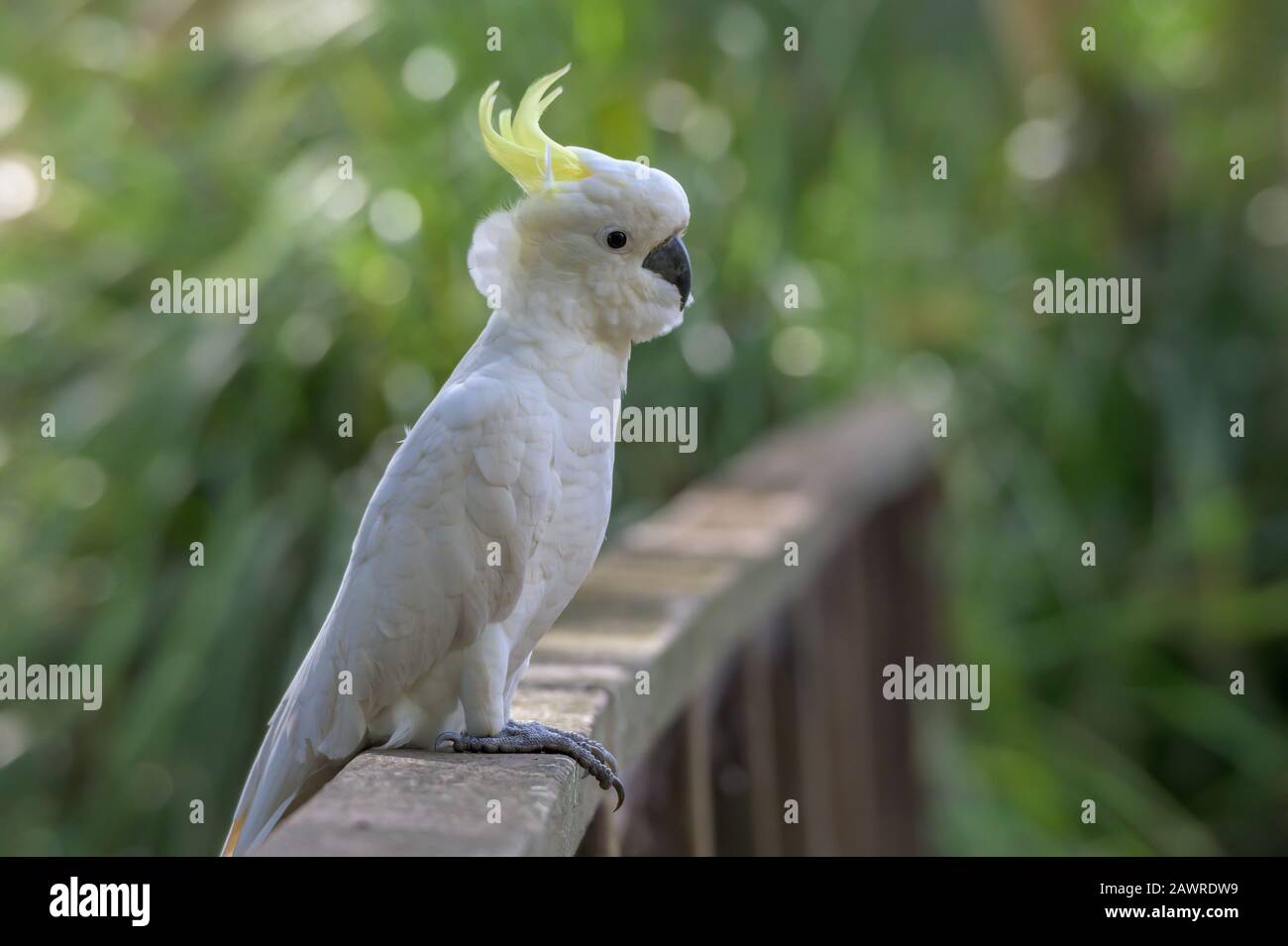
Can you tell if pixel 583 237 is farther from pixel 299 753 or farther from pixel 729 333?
pixel 729 333

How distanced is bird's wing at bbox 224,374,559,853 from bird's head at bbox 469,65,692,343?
114 millimetres

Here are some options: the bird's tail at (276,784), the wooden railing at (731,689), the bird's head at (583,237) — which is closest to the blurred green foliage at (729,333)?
the wooden railing at (731,689)

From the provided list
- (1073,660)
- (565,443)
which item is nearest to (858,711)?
(1073,660)

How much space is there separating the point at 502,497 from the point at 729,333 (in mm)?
1854

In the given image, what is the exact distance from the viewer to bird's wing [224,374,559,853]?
121 cm

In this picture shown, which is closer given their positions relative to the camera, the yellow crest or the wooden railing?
the wooden railing

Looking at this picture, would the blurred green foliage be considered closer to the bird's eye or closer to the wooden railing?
the wooden railing

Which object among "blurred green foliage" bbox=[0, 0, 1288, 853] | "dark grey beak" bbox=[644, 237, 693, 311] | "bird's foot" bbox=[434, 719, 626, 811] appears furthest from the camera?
"blurred green foliage" bbox=[0, 0, 1288, 853]

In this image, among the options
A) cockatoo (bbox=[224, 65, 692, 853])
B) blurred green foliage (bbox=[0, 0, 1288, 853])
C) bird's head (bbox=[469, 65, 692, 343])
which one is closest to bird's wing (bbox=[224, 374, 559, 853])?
cockatoo (bbox=[224, 65, 692, 853])

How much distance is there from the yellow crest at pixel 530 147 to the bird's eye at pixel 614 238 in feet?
0.17

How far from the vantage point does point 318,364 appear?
2520mm

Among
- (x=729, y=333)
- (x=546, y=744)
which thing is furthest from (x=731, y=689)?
(x=729, y=333)
